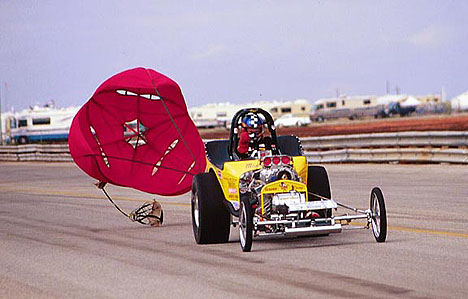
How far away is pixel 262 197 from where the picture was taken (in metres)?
10.9

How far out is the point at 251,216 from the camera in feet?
33.5

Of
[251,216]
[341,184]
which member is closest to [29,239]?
[251,216]

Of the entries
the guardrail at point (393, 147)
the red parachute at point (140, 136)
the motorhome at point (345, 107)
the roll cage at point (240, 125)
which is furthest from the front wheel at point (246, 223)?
the motorhome at point (345, 107)

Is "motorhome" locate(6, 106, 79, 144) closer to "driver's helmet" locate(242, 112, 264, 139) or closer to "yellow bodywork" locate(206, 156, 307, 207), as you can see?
"driver's helmet" locate(242, 112, 264, 139)

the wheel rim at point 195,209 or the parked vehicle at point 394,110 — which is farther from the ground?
the wheel rim at point 195,209

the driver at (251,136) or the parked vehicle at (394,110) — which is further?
the parked vehicle at (394,110)

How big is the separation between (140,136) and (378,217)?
6.19m

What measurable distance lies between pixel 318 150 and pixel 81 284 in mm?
24291

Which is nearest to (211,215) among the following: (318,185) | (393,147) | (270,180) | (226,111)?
(270,180)

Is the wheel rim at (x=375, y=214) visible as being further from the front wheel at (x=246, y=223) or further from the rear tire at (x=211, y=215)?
the rear tire at (x=211, y=215)

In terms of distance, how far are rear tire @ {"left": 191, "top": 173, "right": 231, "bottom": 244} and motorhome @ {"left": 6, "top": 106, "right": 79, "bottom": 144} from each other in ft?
266

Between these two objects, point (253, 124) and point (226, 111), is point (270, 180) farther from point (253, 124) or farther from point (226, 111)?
point (226, 111)

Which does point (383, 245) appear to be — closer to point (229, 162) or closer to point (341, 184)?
point (229, 162)

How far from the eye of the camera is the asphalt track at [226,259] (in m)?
8.26
